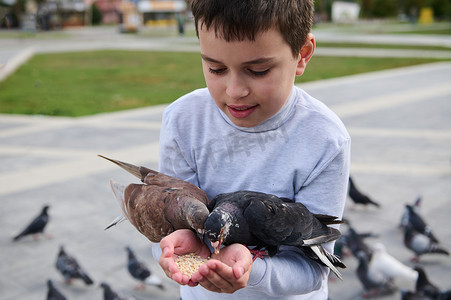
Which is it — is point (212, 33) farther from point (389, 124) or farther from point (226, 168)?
point (389, 124)

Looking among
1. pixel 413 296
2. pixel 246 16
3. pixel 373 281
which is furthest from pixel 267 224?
pixel 373 281

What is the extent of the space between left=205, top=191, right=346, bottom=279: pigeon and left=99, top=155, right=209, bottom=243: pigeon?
0.06 meters

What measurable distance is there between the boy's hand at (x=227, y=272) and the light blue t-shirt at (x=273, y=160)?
0.33ft

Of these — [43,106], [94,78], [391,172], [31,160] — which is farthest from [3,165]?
[94,78]

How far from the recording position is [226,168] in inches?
65.1

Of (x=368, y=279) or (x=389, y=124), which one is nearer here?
(x=368, y=279)

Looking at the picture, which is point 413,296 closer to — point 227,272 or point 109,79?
point 227,272

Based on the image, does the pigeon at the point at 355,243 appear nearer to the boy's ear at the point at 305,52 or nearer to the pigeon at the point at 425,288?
the pigeon at the point at 425,288

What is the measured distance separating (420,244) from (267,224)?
345 cm

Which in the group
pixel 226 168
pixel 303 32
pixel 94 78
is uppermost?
pixel 303 32

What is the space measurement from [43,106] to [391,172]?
8.57 m

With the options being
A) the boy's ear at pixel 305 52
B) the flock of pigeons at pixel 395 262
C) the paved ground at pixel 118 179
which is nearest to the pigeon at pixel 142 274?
the paved ground at pixel 118 179

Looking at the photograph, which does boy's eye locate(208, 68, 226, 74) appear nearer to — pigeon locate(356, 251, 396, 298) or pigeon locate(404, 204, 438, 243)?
pigeon locate(356, 251, 396, 298)

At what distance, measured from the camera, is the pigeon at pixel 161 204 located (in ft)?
4.81
